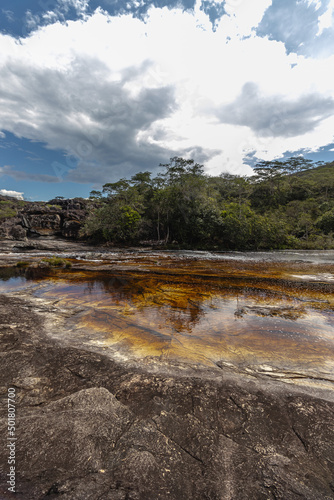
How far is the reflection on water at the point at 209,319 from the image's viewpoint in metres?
4.18

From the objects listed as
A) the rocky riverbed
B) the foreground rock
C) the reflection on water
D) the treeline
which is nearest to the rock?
the treeline

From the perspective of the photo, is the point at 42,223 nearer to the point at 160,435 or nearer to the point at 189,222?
the point at 189,222

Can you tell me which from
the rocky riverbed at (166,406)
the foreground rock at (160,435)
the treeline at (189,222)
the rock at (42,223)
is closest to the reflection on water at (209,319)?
the rocky riverbed at (166,406)

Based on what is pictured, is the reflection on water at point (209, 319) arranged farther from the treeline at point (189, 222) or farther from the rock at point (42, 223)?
the rock at point (42, 223)

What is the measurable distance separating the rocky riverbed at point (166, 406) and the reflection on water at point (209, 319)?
1.9 inches

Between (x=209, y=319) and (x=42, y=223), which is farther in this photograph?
(x=42, y=223)

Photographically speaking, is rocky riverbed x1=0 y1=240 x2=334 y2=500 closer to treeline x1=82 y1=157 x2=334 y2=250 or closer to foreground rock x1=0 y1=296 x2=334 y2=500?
foreground rock x1=0 y1=296 x2=334 y2=500

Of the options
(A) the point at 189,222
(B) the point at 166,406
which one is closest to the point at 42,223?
(A) the point at 189,222

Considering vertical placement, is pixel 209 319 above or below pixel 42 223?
below

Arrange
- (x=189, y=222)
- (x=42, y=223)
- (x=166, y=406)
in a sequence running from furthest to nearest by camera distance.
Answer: (x=42, y=223) < (x=189, y=222) < (x=166, y=406)

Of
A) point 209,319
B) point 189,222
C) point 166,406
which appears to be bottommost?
point 209,319

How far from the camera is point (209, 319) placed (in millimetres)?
6090

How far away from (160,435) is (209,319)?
13.2 ft

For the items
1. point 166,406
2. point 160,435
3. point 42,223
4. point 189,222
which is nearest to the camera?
point 160,435
